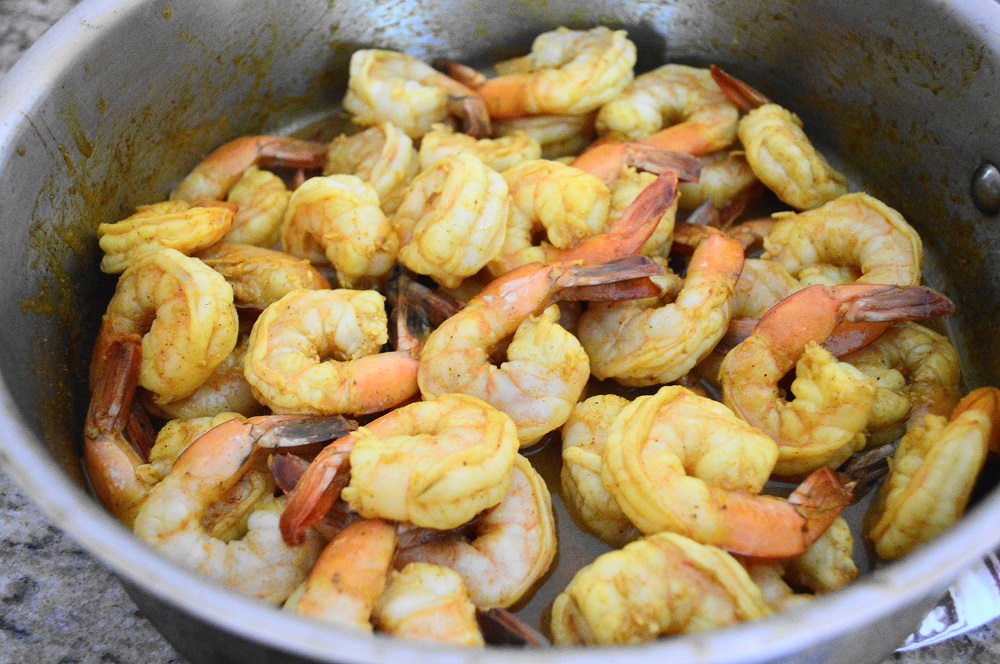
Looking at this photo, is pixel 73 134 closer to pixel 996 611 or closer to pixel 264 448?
pixel 264 448

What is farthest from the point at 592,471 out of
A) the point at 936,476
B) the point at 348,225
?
the point at 348,225

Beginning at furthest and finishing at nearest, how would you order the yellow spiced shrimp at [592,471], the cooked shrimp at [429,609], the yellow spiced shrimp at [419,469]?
1. the yellow spiced shrimp at [592,471]
2. the yellow spiced shrimp at [419,469]
3. the cooked shrimp at [429,609]

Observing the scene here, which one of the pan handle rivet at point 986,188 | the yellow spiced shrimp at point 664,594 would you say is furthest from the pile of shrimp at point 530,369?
the pan handle rivet at point 986,188

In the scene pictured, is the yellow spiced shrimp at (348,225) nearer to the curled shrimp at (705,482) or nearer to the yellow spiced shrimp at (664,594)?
the curled shrimp at (705,482)

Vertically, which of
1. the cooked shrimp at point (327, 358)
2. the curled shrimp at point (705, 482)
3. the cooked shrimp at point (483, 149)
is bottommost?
the cooked shrimp at point (327, 358)

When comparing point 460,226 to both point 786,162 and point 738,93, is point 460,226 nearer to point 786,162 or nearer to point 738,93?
point 786,162

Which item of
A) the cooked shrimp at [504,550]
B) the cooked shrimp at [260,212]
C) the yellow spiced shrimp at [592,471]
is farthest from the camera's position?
the cooked shrimp at [260,212]

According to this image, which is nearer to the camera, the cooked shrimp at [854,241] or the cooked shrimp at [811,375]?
the cooked shrimp at [811,375]

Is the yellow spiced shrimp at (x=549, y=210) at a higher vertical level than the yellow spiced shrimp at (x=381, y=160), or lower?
higher
